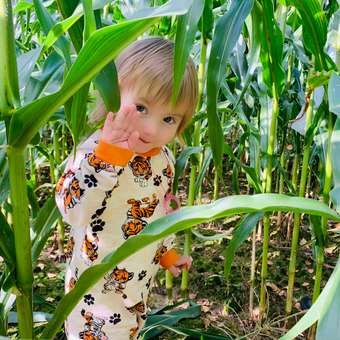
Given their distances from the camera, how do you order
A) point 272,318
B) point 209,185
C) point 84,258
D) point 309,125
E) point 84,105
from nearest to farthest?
point 84,105 → point 84,258 → point 309,125 → point 272,318 → point 209,185

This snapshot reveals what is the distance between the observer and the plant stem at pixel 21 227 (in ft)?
2.12

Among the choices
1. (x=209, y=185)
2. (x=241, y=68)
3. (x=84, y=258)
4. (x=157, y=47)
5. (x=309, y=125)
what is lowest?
(x=209, y=185)

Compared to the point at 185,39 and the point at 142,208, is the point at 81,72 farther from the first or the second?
the point at 142,208

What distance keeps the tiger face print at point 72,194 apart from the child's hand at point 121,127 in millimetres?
97

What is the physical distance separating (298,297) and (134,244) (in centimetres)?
118

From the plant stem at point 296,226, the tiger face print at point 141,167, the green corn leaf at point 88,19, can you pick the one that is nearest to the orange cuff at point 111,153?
the tiger face print at point 141,167

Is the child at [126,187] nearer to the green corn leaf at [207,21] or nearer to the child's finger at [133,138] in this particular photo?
the child's finger at [133,138]

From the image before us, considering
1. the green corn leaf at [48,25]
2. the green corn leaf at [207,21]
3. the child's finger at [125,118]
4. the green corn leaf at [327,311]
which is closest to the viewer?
the green corn leaf at [327,311]

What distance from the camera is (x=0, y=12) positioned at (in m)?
0.58

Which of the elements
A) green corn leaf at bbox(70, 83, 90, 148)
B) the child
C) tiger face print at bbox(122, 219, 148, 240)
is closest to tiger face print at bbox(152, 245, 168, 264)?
the child

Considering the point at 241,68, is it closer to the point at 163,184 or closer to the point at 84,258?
the point at 163,184

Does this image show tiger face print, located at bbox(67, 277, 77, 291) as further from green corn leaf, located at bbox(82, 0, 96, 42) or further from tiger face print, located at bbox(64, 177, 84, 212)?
green corn leaf, located at bbox(82, 0, 96, 42)

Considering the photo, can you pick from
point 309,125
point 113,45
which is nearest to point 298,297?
point 309,125

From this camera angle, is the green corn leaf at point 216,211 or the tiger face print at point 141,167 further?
→ the tiger face print at point 141,167
